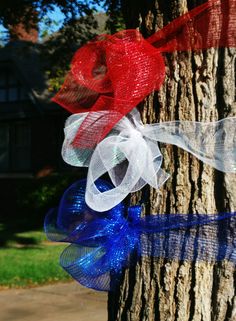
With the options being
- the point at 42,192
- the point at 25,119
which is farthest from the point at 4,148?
the point at 42,192

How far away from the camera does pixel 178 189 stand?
2416mm

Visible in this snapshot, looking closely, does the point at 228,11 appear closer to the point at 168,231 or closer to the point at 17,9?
the point at 168,231

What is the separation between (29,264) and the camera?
1008 centimetres

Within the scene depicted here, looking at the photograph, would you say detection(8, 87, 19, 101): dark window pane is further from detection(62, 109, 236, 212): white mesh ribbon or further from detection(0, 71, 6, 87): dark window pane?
detection(62, 109, 236, 212): white mesh ribbon

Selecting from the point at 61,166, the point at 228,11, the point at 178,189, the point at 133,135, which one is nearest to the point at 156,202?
the point at 178,189

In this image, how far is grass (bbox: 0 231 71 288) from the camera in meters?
9.12

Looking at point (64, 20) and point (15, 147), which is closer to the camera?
point (64, 20)

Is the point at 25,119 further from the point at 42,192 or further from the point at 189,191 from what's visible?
the point at 189,191

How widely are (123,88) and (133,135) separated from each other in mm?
174

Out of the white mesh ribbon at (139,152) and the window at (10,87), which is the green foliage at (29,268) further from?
the window at (10,87)

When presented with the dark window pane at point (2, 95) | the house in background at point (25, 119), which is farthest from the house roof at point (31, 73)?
the dark window pane at point (2, 95)

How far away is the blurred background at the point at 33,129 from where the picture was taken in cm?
1146

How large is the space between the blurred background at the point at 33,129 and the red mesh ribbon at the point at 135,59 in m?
6.84

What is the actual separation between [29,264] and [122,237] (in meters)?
7.89
